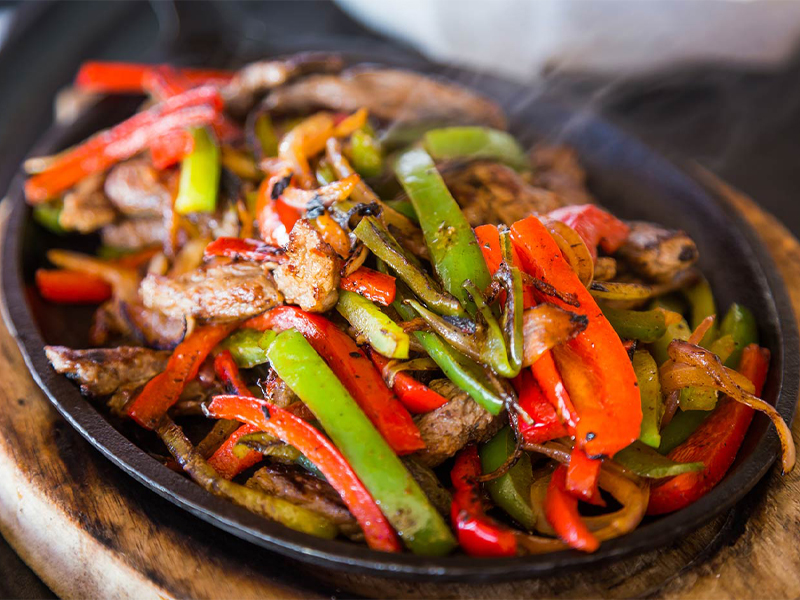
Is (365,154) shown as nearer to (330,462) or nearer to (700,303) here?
(330,462)

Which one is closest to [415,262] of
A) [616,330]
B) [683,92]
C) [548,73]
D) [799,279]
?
[616,330]

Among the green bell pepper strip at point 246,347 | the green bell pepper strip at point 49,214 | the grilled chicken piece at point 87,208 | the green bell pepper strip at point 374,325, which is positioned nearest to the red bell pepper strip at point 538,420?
the green bell pepper strip at point 374,325

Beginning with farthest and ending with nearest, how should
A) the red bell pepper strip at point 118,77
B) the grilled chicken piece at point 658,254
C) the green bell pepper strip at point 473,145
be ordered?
the red bell pepper strip at point 118,77 → the green bell pepper strip at point 473,145 → the grilled chicken piece at point 658,254

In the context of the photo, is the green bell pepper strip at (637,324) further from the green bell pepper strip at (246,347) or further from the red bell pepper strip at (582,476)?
the green bell pepper strip at (246,347)

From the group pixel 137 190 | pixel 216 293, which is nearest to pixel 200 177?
pixel 137 190

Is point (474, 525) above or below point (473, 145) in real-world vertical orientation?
below

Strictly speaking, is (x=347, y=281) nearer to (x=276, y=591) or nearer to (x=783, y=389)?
(x=276, y=591)
